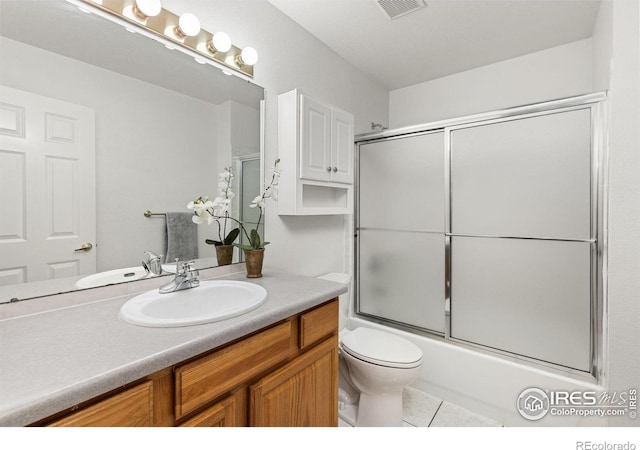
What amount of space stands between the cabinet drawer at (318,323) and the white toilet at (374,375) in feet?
1.33

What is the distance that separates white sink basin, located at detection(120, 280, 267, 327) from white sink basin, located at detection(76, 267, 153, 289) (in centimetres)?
14

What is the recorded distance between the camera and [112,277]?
3.75 feet

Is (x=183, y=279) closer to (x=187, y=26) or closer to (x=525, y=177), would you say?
(x=187, y=26)

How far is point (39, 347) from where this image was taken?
2.41ft

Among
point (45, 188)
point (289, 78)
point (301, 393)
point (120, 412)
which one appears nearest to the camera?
point (120, 412)

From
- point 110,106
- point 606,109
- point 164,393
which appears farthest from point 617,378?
point 110,106

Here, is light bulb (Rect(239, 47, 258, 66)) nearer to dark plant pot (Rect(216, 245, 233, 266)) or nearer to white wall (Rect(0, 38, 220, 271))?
white wall (Rect(0, 38, 220, 271))

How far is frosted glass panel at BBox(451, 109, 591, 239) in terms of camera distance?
5.17 ft

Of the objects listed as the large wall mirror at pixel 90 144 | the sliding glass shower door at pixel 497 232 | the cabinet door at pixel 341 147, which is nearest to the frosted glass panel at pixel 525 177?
the sliding glass shower door at pixel 497 232

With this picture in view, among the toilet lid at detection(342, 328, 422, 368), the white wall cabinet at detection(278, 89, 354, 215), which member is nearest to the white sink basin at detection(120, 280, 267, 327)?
the white wall cabinet at detection(278, 89, 354, 215)

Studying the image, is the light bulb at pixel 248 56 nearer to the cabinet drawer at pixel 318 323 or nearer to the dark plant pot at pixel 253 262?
the dark plant pot at pixel 253 262

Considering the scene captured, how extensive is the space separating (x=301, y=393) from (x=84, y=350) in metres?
0.74

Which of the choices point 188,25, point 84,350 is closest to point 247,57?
point 188,25
